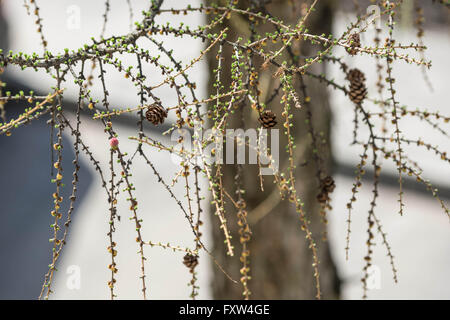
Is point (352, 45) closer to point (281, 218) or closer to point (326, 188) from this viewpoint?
point (326, 188)

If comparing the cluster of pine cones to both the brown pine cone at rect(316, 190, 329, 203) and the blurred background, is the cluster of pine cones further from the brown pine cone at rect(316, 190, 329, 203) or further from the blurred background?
the blurred background

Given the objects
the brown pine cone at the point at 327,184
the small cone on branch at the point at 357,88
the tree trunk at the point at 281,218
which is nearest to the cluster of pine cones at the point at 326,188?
the brown pine cone at the point at 327,184

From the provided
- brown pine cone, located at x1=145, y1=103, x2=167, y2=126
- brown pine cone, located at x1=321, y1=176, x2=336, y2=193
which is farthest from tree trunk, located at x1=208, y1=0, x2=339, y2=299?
brown pine cone, located at x1=145, y1=103, x2=167, y2=126

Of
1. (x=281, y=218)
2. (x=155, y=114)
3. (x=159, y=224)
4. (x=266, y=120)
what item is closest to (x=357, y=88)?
(x=266, y=120)

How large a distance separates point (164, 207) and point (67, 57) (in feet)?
12.9

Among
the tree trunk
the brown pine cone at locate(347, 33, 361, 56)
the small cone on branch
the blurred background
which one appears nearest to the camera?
the brown pine cone at locate(347, 33, 361, 56)

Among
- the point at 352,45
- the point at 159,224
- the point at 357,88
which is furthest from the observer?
the point at 159,224

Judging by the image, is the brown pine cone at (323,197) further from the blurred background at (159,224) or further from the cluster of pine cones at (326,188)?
the blurred background at (159,224)

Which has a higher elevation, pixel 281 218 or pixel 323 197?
pixel 281 218

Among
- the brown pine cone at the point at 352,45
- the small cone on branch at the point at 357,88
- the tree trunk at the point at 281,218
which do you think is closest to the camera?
the brown pine cone at the point at 352,45

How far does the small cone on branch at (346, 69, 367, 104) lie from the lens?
943mm

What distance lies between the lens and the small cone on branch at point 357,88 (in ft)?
3.10

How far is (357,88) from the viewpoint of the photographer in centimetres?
96

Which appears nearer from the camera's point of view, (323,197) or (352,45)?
(352,45)
